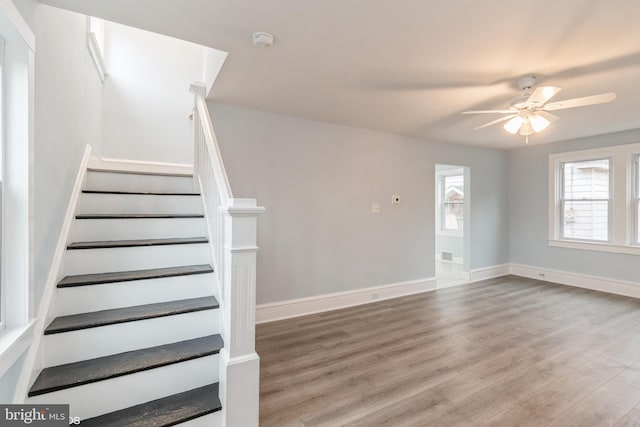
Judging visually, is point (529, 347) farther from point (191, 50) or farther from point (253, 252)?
point (191, 50)

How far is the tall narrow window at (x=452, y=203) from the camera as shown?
6.29 metres

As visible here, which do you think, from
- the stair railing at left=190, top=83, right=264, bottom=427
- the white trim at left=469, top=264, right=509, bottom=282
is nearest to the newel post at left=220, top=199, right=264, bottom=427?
the stair railing at left=190, top=83, right=264, bottom=427

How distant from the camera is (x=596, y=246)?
463cm

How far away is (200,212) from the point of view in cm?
279

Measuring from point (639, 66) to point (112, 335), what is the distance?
13.7 feet

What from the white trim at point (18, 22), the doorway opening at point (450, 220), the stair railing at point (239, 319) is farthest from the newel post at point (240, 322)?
the doorway opening at point (450, 220)

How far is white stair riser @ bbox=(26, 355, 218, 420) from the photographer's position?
1424 mm

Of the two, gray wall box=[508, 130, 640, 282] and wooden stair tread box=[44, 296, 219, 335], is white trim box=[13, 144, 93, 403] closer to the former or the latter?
wooden stair tread box=[44, 296, 219, 335]

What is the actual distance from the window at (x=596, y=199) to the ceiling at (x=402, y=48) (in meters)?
1.56

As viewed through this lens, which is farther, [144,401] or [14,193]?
[144,401]

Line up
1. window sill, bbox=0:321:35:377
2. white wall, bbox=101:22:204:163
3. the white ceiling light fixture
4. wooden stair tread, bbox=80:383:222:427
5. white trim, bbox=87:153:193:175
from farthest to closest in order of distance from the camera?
white wall, bbox=101:22:204:163 < white trim, bbox=87:153:193:175 < the white ceiling light fixture < wooden stair tread, bbox=80:383:222:427 < window sill, bbox=0:321:35:377

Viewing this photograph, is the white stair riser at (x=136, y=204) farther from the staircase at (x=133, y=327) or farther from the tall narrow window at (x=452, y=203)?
the tall narrow window at (x=452, y=203)

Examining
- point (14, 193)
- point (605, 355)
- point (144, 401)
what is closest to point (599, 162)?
point (605, 355)

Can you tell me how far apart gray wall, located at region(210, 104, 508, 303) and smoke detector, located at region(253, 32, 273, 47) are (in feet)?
4.52
